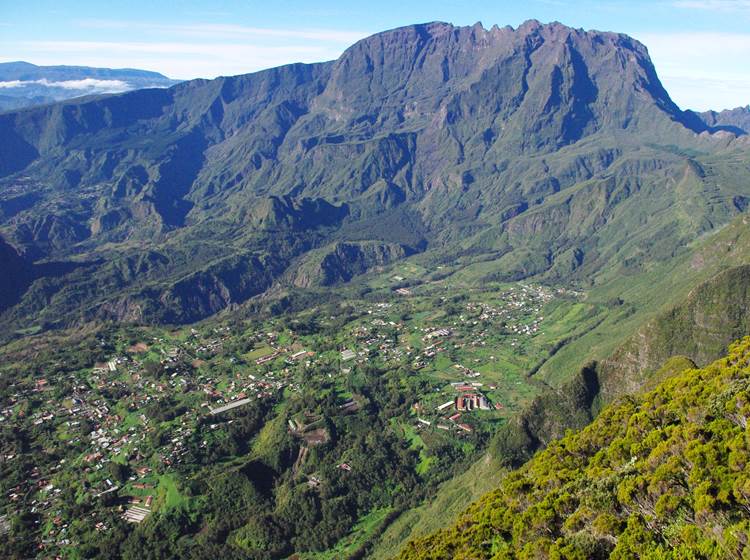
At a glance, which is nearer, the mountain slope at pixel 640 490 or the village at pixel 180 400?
the mountain slope at pixel 640 490

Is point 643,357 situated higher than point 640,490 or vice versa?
point 640,490

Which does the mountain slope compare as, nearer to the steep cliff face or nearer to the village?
the steep cliff face

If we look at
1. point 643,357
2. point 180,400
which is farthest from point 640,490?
point 180,400

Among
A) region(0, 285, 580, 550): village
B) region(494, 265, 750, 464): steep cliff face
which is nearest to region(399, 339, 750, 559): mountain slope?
region(494, 265, 750, 464): steep cliff face

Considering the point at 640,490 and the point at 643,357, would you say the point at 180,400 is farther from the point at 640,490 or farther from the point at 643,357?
the point at 640,490

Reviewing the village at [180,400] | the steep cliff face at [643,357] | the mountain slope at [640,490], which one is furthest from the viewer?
the steep cliff face at [643,357]

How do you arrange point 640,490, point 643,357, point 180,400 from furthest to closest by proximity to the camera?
point 180,400, point 643,357, point 640,490

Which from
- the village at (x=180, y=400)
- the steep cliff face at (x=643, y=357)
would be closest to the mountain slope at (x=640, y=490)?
the steep cliff face at (x=643, y=357)

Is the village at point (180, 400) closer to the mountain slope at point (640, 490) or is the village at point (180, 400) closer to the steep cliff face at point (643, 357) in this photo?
the steep cliff face at point (643, 357)

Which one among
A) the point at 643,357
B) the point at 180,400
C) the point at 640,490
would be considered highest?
the point at 640,490
